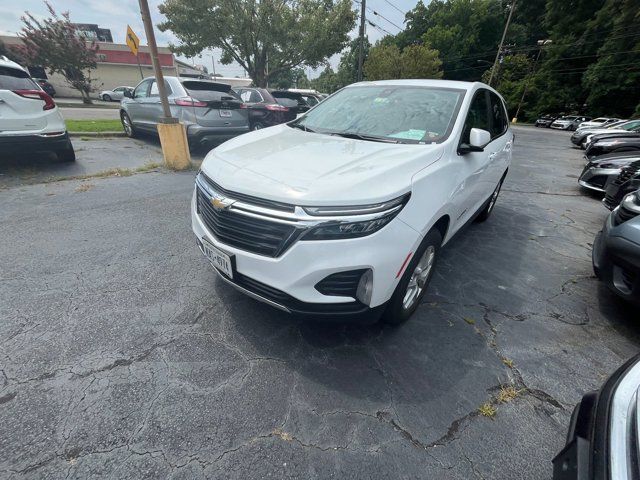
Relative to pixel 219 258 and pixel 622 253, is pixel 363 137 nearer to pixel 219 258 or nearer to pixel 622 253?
pixel 219 258

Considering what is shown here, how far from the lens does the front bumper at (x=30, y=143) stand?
4.68 meters

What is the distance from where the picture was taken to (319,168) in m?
1.95

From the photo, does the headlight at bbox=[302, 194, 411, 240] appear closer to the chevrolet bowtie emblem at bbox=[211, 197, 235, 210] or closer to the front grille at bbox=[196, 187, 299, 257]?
the front grille at bbox=[196, 187, 299, 257]

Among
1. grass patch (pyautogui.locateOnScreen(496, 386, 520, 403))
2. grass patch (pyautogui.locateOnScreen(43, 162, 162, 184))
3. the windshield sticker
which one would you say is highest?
the windshield sticker

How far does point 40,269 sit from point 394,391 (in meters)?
3.21

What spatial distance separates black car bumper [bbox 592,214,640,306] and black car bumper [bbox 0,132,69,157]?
24.6ft

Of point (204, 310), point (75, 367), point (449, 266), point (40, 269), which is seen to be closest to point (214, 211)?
point (204, 310)

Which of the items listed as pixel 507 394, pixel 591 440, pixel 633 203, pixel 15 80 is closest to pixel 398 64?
pixel 15 80

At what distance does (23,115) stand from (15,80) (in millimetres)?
522

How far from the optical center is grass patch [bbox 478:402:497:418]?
5.90 feet

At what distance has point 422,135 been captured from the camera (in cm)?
248

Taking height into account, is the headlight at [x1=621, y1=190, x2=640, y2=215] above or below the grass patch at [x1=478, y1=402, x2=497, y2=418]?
above

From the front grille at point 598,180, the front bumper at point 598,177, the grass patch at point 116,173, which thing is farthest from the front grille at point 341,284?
the front grille at point 598,180

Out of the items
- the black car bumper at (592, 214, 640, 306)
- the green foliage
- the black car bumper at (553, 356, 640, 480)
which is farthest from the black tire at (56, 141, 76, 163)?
the green foliage
